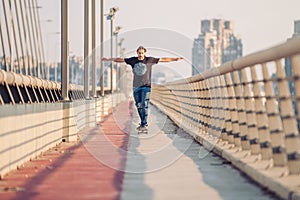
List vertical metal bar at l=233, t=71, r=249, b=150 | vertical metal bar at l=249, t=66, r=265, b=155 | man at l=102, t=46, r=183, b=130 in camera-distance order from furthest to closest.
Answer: man at l=102, t=46, r=183, b=130 → vertical metal bar at l=233, t=71, r=249, b=150 → vertical metal bar at l=249, t=66, r=265, b=155

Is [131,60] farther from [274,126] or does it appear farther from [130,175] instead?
[274,126]

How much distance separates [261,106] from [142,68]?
7.47 m

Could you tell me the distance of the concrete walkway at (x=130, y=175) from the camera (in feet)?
27.9

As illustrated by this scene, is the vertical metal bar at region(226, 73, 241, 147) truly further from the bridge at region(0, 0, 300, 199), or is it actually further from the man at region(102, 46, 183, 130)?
the man at region(102, 46, 183, 130)

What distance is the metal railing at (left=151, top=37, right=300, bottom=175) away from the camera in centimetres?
845

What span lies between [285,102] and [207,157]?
14.2 ft

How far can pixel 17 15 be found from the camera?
3400cm

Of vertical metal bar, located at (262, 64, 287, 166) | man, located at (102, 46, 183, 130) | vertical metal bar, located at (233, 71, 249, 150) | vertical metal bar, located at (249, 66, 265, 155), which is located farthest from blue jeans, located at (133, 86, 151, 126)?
vertical metal bar, located at (262, 64, 287, 166)

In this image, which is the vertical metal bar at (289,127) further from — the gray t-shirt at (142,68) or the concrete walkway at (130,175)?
the gray t-shirt at (142,68)

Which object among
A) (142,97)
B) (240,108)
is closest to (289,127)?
(240,108)

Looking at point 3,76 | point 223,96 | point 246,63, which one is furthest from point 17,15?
point 246,63

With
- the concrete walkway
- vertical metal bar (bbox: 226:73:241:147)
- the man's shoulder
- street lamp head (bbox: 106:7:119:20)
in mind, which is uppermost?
street lamp head (bbox: 106:7:119:20)

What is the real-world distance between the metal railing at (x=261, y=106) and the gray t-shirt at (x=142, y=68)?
1647 mm

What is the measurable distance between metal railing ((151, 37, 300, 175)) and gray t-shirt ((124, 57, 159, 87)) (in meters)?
1.65
